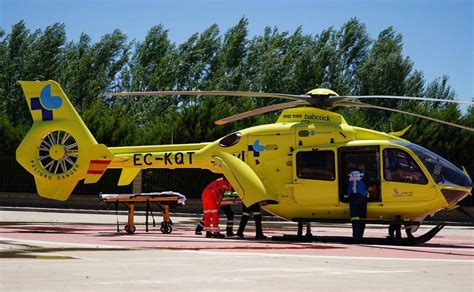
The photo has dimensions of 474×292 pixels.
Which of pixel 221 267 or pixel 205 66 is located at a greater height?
pixel 205 66

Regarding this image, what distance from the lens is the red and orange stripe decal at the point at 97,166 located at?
59.3 ft

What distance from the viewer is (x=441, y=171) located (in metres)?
15.7

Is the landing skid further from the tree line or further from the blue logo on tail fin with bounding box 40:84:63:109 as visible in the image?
the tree line

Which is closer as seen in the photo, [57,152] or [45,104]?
[57,152]

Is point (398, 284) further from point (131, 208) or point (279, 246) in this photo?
point (131, 208)

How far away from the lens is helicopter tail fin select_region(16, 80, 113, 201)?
18031 millimetres

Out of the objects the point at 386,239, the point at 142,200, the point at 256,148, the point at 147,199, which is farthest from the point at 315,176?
the point at 142,200

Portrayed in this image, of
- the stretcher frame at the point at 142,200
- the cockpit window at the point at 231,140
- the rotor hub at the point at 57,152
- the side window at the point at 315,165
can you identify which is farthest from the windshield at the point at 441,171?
the rotor hub at the point at 57,152

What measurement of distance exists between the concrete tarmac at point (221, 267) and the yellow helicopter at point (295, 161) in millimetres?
1989

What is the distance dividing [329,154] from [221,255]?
5464mm

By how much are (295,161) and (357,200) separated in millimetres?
1679

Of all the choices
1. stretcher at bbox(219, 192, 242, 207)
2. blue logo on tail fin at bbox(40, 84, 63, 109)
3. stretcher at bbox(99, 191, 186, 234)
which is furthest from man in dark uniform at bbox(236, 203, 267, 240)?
blue logo on tail fin at bbox(40, 84, 63, 109)

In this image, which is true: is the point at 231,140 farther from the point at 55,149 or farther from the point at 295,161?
the point at 55,149

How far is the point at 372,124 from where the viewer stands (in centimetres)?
4941
